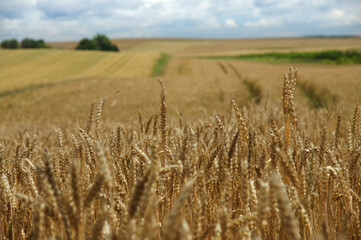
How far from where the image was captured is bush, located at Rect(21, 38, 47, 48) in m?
86.4

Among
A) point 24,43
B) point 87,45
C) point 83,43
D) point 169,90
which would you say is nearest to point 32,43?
point 24,43

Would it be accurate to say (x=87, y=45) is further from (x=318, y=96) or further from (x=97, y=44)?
(x=318, y=96)

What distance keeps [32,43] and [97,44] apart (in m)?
18.9

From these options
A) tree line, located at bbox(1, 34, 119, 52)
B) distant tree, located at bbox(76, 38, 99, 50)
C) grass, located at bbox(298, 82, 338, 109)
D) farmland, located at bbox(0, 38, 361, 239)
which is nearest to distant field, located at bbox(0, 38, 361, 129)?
grass, located at bbox(298, 82, 338, 109)

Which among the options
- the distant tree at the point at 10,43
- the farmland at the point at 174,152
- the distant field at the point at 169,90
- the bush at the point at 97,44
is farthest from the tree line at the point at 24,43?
the distant field at the point at 169,90

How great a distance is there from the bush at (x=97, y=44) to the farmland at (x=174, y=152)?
91.2 feet

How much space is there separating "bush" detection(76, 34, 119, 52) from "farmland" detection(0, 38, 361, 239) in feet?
91.2

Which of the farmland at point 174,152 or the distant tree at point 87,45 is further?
the distant tree at point 87,45

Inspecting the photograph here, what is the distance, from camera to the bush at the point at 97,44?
3194 inches

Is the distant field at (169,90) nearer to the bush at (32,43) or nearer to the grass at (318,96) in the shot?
the grass at (318,96)

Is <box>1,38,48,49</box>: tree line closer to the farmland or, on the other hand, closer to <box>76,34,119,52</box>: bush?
<box>76,34,119,52</box>: bush

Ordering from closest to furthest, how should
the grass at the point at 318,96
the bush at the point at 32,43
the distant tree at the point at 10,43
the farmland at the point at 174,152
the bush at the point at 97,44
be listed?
the farmland at the point at 174,152 → the grass at the point at 318,96 → the bush at the point at 97,44 → the distant tree at the point at 10,43 → the bush at the point at 32,43

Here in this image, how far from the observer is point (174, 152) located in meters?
2.01

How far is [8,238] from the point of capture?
1620 millimetres
